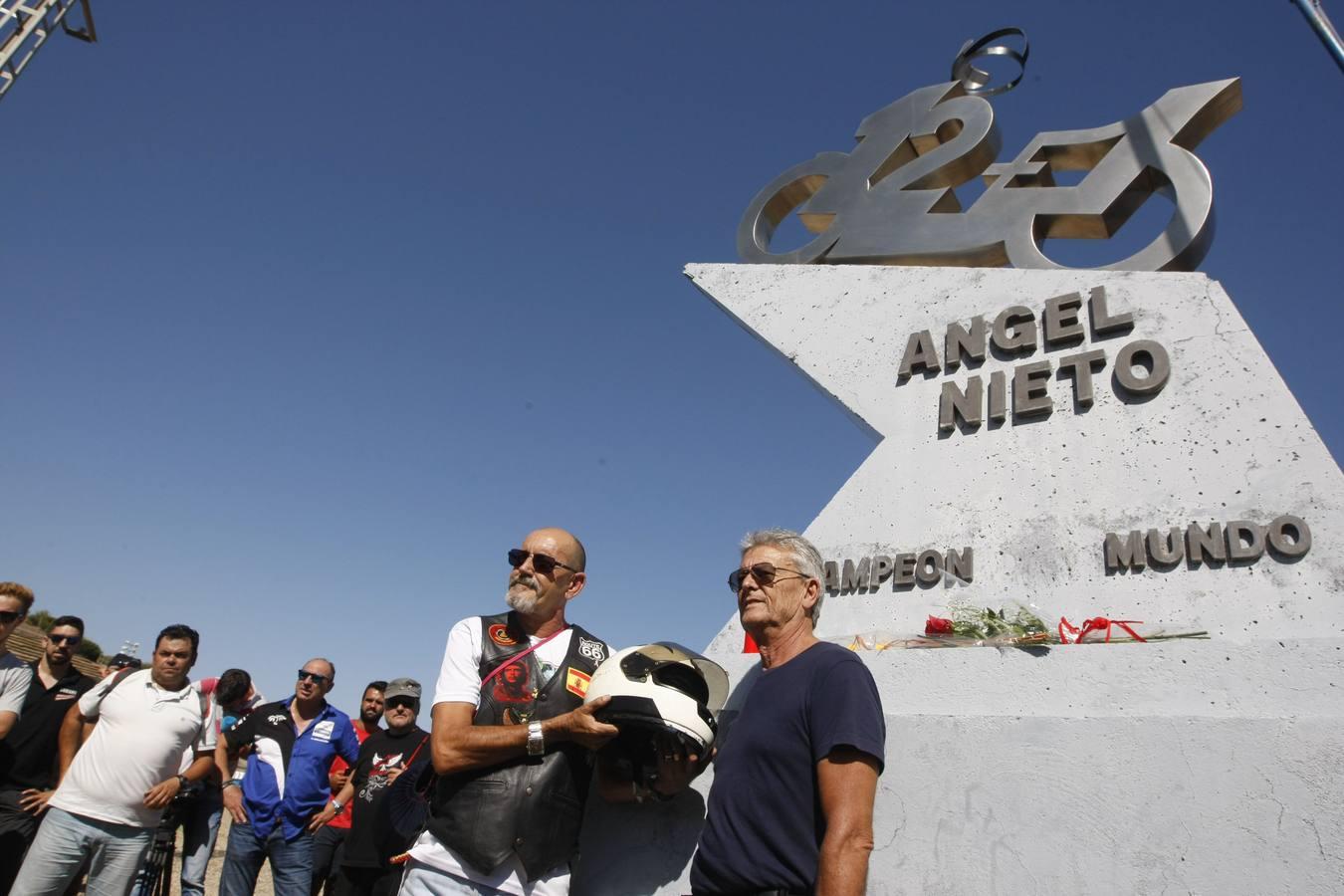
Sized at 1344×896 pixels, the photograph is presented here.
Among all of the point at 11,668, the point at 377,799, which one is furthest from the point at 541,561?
the point at 11,668

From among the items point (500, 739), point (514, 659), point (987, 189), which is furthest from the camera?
point (987, 189)

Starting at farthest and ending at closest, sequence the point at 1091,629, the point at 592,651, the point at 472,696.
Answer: the point at 1091,629
the point at 592,651
the point at 472,696

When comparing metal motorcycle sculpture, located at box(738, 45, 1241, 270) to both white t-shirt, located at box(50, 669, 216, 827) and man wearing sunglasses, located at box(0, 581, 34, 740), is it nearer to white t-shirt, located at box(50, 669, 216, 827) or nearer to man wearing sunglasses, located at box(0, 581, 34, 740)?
white t-shirt, located at box(50, 669, 216, 827)

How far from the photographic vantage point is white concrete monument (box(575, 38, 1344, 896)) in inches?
96.9

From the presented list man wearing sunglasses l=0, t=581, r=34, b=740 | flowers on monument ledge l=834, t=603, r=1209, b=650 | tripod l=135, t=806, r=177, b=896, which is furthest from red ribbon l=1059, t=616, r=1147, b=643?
man wearing sunglasses l=0, t=581, r=34, b=740

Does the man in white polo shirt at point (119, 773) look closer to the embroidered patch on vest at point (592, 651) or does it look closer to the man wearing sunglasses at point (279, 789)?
the man wearing sunglasses at point (279, 789)

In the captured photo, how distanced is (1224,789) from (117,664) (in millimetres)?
7301

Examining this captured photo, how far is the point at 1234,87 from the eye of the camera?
15.8 feet

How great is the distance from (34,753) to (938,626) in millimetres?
5105

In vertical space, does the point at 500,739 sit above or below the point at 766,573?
below

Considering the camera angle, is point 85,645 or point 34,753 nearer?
point 34,753

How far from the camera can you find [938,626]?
3.70 meters

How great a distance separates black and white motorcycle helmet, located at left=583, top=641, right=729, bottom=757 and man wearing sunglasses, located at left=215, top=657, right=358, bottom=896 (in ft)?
11.5

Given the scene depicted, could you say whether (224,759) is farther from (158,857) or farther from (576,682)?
(576,682)
